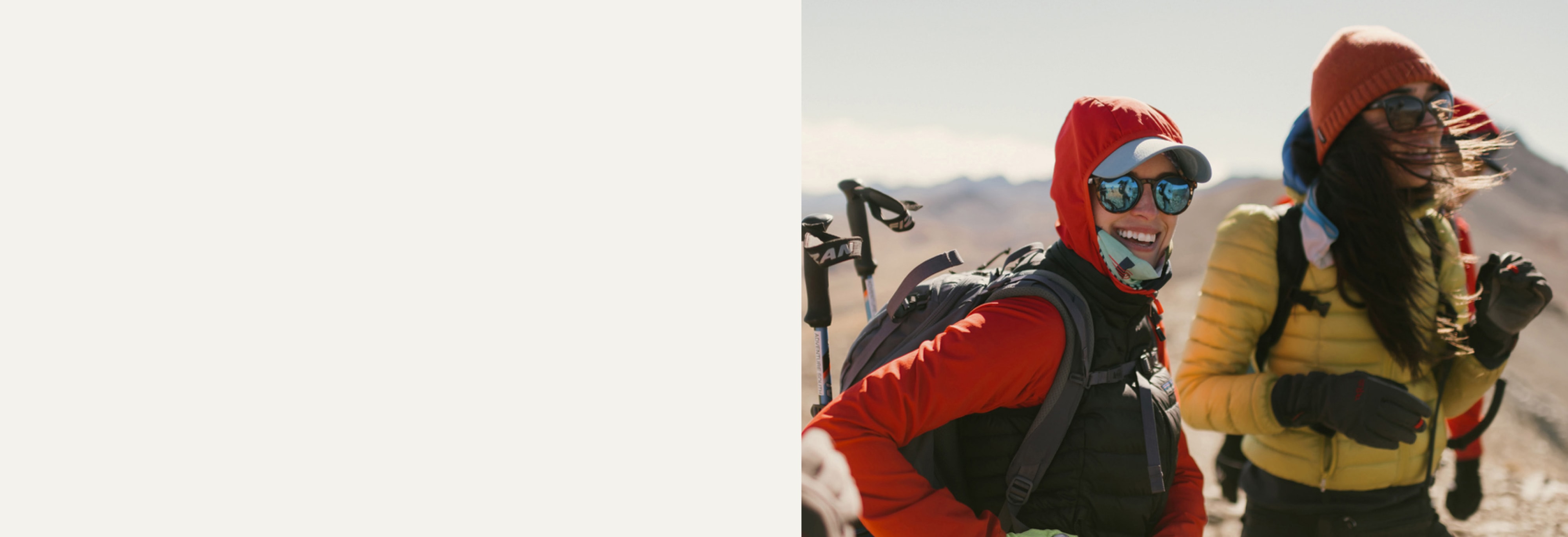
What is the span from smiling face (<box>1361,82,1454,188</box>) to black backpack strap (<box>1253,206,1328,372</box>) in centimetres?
23

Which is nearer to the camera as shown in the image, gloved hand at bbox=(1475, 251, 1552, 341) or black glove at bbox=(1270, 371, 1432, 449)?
black glove at bbox=(1270, 371, 1432, 449)

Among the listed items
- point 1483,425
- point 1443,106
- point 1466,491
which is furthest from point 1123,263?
point 1466,491

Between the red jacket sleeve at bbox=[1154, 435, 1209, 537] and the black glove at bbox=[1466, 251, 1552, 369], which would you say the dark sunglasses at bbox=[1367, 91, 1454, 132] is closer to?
the black glove at bbox=[1466, 251, 1552, 369]

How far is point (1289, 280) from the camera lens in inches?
78.7

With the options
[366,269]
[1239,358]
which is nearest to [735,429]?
[366,269]

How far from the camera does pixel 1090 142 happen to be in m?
1.42

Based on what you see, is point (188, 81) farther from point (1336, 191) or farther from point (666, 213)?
point (1336, 191)

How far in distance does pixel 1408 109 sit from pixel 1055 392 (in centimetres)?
125

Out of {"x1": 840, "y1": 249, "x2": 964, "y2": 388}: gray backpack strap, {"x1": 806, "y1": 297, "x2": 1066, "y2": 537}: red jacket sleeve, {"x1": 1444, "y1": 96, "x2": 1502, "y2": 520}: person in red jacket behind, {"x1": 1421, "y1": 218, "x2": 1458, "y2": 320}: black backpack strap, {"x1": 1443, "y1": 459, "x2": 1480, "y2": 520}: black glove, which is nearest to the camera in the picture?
{"x1": 806, "y1": 297, "x2": 1066, "y2": 537}: red jacket sleeve

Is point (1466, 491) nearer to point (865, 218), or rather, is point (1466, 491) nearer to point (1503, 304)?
point (1503, 304)

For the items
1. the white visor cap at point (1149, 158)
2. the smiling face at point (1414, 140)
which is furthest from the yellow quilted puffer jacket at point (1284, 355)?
the white visor cap at point (1149, 158)

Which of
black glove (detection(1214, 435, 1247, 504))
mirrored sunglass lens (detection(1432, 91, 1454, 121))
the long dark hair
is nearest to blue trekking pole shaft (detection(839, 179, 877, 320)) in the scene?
the long dark hair

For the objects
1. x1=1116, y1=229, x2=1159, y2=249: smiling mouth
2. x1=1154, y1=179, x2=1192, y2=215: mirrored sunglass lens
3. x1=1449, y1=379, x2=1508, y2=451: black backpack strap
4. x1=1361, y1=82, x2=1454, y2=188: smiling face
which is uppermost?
x1=1361, y1=82, x2=1454, y2=188: smiling face

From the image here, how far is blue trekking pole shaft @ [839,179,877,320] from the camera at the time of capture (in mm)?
1774
